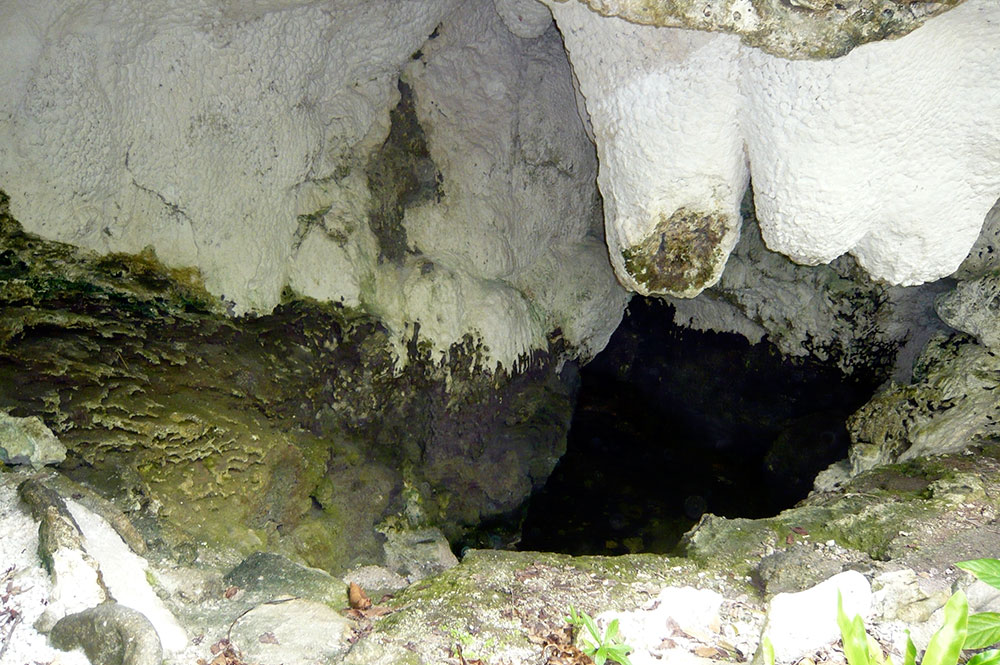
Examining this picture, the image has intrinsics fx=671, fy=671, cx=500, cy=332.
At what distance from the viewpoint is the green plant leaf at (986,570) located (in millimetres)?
1759

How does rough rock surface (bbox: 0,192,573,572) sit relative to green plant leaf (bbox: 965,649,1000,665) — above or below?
below

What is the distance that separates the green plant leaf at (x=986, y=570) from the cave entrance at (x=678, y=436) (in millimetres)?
2767

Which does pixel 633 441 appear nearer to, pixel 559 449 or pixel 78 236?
pixel 559 449

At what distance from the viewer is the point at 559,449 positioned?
5.14 m

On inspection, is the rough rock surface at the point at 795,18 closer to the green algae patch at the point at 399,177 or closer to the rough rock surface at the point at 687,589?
the rough rock surface at the point at 687,589

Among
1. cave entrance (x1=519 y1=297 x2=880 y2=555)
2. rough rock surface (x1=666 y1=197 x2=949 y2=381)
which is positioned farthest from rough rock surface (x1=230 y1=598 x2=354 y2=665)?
rough rock surface (x1=666 y1=197 x2=949 y2=381)

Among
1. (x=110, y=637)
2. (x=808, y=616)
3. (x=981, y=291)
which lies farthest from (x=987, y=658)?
(x=981, y=291)

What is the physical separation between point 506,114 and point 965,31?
228 cm

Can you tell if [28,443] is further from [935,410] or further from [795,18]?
[935,410]

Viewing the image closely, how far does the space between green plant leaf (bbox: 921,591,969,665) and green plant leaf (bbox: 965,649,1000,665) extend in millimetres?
76

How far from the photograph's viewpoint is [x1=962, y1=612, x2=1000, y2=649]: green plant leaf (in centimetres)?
171

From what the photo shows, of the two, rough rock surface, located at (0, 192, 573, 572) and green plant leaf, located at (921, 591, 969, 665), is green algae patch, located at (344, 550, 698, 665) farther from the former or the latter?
rough rock surface, located at (0, 192, 573, 572)

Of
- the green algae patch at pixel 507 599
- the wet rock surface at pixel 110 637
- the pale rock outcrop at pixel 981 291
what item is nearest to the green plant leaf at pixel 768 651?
the green algae patch at pixel 507 599

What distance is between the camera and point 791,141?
2.48 metres
